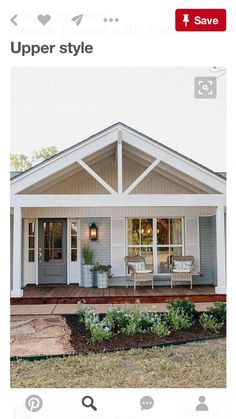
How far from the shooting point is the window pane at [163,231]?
9555mm

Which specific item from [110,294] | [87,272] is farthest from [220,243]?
[87,272]

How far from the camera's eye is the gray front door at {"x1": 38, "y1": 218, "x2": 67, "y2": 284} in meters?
9.68

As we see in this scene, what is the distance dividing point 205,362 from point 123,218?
615 cm

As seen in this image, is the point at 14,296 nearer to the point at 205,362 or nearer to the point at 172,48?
the point at 205,362

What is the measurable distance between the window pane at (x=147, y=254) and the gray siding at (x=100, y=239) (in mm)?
785

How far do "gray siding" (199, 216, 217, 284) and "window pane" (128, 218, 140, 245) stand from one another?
146 cm

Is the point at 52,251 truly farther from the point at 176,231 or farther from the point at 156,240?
the point at 176,231

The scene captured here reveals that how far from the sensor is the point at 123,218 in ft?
31.3

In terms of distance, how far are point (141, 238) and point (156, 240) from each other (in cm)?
35

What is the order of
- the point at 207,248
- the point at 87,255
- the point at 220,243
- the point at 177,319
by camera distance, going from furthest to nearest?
the point at 207,248 → the point at 87,255 → the point at 220,243 → the point at 177,319

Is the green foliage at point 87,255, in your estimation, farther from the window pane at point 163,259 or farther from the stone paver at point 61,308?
the stone paver at point 61,308

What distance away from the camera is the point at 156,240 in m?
9.54
